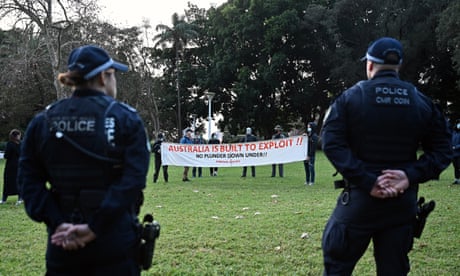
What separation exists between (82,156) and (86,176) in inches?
4.7

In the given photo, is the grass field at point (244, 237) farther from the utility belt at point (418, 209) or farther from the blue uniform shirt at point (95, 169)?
the blue uniform shirt at point (95, 169)

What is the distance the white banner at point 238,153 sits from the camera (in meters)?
15.1

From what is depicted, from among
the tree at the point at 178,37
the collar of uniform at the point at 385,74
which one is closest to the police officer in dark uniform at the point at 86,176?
the collar of uniform at the point at 385,74

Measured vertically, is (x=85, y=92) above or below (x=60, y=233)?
above

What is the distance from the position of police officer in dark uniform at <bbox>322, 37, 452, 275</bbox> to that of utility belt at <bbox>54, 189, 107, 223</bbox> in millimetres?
1614

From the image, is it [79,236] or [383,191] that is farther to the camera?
Answer: [383,191]

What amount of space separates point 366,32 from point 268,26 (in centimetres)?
917

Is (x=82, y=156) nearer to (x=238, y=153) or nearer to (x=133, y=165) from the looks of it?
(x=133, y=165)

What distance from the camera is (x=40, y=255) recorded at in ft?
19.4

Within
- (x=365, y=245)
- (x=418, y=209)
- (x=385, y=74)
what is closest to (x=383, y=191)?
(x=365, y=245)

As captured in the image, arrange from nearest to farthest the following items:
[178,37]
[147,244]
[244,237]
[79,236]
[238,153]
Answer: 1. [79,236]
2. [147,244]
3. [244,237]
4. [238,153]
5. [178,37]

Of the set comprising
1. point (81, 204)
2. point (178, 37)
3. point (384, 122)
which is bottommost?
point (81, 204)

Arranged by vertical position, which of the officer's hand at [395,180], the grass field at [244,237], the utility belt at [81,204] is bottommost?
the grass field at [244,237]

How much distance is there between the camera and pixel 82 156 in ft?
8.39
